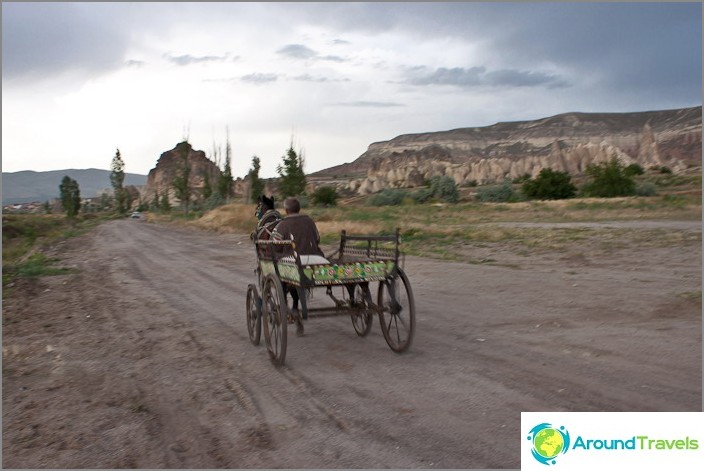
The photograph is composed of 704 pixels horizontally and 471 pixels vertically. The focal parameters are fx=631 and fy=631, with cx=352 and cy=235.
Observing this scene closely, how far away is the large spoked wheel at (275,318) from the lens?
6.73 meters

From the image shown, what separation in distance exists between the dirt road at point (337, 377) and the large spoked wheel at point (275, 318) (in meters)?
0.18

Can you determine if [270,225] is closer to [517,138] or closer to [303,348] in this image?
[303,348]

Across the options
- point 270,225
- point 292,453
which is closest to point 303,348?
point 270,225

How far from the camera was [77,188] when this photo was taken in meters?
104

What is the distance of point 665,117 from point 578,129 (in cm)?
2357

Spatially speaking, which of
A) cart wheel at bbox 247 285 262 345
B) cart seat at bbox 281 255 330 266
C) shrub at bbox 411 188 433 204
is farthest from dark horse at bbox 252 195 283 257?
shrub at bbox 411 188 433 204

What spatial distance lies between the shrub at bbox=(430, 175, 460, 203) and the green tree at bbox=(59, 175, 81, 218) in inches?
2208

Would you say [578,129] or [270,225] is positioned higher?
[578,129]

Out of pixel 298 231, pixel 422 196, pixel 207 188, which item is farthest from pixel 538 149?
pixel 298 231

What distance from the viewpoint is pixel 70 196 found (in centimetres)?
10000

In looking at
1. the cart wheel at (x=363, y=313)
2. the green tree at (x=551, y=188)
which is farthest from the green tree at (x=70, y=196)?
the cart wheel at (x=363, y=313)

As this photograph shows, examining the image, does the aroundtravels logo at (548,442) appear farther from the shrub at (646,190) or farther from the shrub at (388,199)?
the shrub at (388,199)

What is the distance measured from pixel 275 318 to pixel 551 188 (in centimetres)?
6298

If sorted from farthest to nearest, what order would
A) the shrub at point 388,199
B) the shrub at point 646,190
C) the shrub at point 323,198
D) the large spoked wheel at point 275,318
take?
the shrub at point 388,199
the shrub at point 323,198
the shrub at point 646,190
the large spoked wheel at point 275,318
